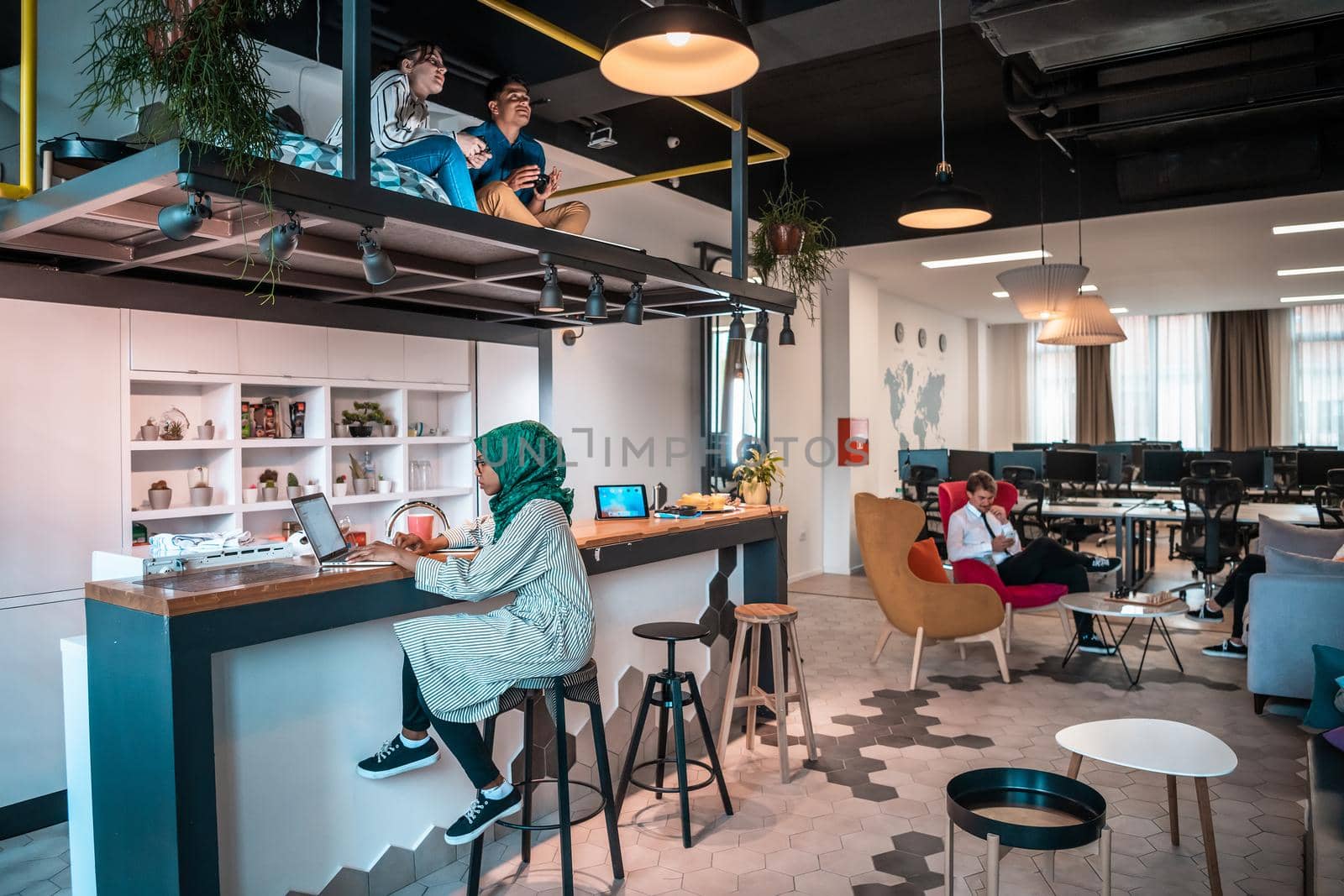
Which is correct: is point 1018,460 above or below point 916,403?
below

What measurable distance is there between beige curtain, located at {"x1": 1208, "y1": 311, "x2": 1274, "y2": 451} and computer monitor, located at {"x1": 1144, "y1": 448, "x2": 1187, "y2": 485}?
14.0 ft

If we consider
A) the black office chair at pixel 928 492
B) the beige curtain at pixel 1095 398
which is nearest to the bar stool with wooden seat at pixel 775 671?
the black office chair at pixel 928 492

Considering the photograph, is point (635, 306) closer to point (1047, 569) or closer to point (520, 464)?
point (520, 464)

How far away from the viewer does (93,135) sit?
151 inches

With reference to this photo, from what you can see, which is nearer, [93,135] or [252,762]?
[252,762]

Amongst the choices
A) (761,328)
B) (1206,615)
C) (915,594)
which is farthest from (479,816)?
(1206,615)

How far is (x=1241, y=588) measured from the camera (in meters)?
6.11

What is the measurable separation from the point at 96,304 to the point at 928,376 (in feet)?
35.5

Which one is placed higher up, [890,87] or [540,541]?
[890,87]

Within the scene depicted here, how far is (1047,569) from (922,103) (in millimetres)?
3563

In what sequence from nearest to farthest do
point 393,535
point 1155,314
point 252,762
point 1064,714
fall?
point 252,762 < point 393,535 < point 1064,714 < point 1155,314

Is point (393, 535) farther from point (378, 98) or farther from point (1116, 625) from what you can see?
point (1116, 625)

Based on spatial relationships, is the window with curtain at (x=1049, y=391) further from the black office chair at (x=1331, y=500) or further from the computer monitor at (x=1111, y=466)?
the black office chair at (x=1331, y=500)

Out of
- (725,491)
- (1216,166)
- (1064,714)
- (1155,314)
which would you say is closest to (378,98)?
(1064,714)
